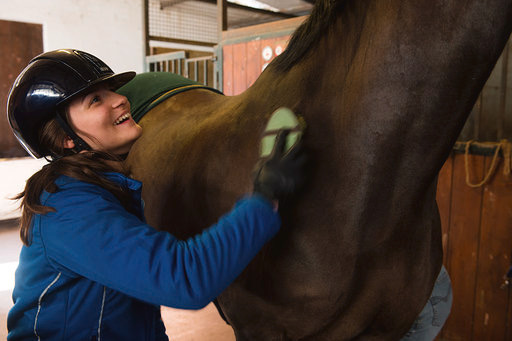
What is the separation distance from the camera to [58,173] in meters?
0.94

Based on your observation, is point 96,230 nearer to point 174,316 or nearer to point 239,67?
point 174,316

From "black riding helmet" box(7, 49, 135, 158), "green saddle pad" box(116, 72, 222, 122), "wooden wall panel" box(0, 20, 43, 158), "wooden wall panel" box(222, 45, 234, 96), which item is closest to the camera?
"black riding helmet" box(7, 49, 135, 158)

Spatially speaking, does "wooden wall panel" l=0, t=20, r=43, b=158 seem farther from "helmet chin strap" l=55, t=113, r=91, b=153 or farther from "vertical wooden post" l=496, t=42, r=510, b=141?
"vertical wooden post" l=496, t=42, r=510, b=141

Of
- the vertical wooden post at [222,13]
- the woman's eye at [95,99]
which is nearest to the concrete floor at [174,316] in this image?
the woman's eye at [95,99]

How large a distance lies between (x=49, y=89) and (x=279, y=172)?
617 mm

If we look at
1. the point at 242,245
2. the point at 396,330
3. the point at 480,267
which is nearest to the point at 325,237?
the point at 242,245

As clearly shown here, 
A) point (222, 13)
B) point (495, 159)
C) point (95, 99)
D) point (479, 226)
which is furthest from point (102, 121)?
point (222, 13)

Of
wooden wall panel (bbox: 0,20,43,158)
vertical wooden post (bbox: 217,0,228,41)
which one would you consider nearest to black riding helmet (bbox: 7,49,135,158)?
vertical wooden post (bbox: 217,0,228,41)

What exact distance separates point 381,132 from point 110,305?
2.38ft

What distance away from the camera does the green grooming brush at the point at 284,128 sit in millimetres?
864

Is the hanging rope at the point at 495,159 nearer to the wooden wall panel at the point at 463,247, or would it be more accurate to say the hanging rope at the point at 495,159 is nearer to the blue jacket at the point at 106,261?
the wooden wall panel at the point at 463,247

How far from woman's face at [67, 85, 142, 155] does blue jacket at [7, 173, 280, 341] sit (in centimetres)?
17

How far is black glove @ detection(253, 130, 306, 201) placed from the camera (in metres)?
0.85

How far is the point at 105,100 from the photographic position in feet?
3.63
